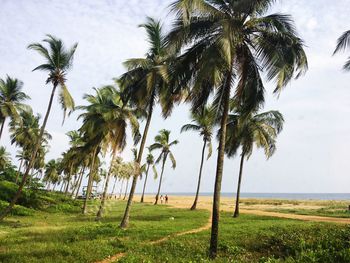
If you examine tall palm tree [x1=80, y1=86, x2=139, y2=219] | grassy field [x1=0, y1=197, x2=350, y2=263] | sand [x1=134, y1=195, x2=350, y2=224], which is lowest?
grassy field [x1=0, y1=197, x2=350, y2=263]

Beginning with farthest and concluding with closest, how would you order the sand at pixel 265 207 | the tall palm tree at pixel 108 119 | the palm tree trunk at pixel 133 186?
1. the sand at pixel 265 207
2. the tall palm tree at pixel 108 119
3. the palm tree trunk at pixel 133 186

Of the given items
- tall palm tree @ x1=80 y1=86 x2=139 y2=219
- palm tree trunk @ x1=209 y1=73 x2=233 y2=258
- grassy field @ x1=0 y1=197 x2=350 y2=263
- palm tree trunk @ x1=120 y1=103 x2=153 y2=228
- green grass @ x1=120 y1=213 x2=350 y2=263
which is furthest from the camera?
tall palm tree @ x1=80 y1=86 x2=139 y2=219

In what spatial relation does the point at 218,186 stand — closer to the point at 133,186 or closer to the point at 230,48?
the point at 230,48

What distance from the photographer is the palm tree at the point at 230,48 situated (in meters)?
10.4

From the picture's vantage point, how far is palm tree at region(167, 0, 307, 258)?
10359 mm

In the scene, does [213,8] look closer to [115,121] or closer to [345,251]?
[345,251]

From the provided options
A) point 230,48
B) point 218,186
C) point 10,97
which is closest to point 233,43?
point 230,48

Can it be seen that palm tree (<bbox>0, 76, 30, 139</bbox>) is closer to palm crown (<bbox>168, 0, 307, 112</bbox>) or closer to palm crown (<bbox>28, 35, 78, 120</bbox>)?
palm crown (<bbox>28, 35, 78, 120</bbox>)

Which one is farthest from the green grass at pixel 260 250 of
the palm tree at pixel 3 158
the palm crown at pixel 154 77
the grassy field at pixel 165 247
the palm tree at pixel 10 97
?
the palm tree at pixel 3 158

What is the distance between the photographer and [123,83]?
1905 cm

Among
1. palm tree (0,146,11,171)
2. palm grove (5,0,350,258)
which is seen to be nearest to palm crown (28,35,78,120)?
palm grove (5,0,350,258)

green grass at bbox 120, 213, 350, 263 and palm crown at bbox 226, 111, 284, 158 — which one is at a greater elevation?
palm crown at bbox 226, 111, 284, 158

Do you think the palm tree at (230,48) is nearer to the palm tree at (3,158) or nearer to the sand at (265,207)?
the sand at (265,207)

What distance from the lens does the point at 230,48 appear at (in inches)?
393
